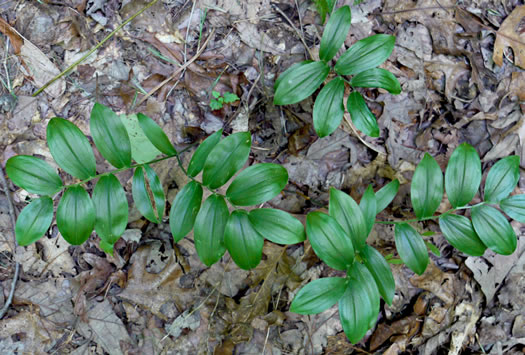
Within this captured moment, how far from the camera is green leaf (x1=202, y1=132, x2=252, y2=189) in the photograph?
1.66 metres

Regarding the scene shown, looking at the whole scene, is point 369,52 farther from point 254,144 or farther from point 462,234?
point 462,234

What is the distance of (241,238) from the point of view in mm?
1654

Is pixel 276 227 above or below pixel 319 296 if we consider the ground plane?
above

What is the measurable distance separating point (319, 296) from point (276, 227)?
36cm

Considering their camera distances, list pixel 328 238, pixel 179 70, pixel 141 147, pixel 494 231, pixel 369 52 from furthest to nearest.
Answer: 1. pixel 179 70
2. pixel 141 147
3. pixel 369 52
4. pixel 494 231
5. pixel 328 238

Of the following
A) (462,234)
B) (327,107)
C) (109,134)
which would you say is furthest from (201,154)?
(462,234)

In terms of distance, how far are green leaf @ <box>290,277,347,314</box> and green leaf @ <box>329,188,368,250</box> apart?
9.1 inches

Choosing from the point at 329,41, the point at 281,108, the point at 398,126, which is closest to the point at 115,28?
the point at 281,108

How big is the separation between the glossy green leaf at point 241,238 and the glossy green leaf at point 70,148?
70 cm

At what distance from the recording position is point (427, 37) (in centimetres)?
239

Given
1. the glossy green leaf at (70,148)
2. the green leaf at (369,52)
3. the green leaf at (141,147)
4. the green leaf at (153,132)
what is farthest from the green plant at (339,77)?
the glossy green leaf at (70,148)

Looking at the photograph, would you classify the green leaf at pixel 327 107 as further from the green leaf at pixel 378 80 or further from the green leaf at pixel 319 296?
the green leaf at pixel 319 296

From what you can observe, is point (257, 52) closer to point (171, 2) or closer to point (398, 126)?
point (171, 2)

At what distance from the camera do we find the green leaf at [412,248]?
70.9 inches
